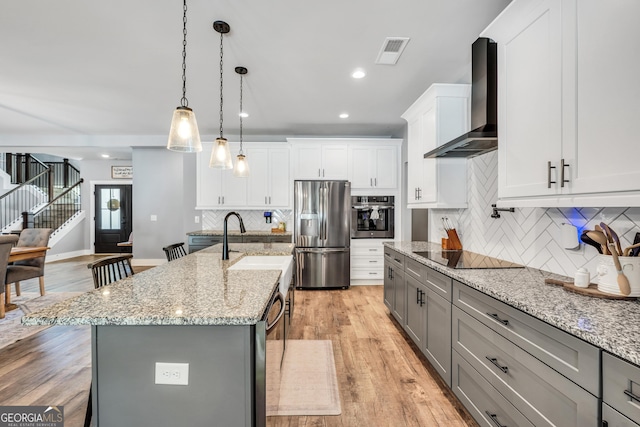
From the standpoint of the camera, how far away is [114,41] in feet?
8.22

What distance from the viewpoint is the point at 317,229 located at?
4695 millimetres

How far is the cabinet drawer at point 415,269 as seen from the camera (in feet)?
7.95

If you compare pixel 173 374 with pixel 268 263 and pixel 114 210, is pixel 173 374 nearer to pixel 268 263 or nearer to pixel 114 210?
pixel 268 263

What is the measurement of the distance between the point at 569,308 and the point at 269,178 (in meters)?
4.46

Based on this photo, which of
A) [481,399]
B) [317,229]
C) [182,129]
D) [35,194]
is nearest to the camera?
[481,399]

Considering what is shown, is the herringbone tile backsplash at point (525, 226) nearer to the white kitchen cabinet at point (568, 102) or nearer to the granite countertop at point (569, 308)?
the granite countertop at point (569, 308)

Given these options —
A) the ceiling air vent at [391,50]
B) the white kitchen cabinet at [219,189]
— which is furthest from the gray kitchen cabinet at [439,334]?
the white kitchen cabinet at [219,189]

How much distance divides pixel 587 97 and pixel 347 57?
6.49 ft

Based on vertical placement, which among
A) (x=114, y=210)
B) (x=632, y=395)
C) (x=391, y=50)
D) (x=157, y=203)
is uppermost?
(x=391, y=50)

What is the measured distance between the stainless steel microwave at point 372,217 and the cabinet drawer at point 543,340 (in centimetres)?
323

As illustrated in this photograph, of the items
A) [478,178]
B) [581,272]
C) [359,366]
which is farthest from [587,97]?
[359,366]

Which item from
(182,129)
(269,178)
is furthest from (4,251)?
(269,178)

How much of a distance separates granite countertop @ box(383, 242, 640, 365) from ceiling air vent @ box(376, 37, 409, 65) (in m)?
1.94

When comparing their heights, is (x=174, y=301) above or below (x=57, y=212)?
below
